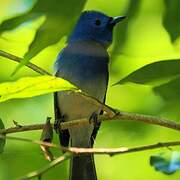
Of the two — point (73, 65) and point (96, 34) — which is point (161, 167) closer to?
point (73, 65)

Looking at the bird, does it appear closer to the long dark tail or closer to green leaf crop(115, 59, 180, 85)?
the long dark tail

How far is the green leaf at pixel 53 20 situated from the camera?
4.08 feet

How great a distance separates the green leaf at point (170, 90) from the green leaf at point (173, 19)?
0.39ft

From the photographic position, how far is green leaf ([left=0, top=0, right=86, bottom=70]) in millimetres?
1242

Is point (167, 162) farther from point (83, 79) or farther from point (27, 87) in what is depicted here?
point (83, 79)

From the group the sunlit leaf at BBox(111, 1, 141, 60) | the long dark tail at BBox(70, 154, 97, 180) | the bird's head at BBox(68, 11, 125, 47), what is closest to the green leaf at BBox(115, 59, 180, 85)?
the sunlit leaf at BBox(111, 1, 141, 60)

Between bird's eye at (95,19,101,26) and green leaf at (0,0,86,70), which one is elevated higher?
bird's eye at (95,19,101,26)

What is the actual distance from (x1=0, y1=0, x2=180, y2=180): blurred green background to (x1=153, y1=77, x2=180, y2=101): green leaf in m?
0.03

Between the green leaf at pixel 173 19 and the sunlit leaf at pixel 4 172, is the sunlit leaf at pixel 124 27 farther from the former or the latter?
the sunlit leaf at pixel 4 172

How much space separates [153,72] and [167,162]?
9.4 inches

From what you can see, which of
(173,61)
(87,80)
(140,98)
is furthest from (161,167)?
(87,80)

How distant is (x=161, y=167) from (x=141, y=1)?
19.3 inches

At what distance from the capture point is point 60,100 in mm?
2477

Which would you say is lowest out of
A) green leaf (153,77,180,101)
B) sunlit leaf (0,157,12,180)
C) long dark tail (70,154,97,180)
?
long dark tail (70,154,97,180)
